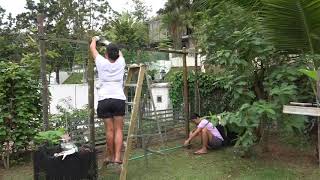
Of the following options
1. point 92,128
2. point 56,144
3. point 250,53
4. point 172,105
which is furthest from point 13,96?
point 172,105

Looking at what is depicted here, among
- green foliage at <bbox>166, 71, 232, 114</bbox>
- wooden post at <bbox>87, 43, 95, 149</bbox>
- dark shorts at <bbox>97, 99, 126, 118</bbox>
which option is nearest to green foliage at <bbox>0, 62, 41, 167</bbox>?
wooden post at <bbox>87, 43, 95, 149</bbox>

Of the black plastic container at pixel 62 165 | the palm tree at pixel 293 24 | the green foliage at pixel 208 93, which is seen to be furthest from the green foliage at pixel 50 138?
the green foliage at pixel 208 93

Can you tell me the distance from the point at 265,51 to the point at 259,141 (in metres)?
A: 1.83

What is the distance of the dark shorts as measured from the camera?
563 centimetres

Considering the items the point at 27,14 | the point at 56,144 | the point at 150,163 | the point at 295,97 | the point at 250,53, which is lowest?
the point at 150,163

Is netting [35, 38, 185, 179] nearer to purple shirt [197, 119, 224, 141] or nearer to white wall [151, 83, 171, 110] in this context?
purple shirt [197, 119, 224, 141]

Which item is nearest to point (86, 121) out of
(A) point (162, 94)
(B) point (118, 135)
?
(B) point (118, 135)

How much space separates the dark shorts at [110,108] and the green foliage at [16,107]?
2095 mm

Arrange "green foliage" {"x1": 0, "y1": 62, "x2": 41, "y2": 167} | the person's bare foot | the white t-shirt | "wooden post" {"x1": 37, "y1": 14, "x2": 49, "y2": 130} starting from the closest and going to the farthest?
the white t-shirt → "wooden post" {"x1": 37, "y1": 14, "x2": 49, "y2": 130} → "green foliage" {"x1": 0, "y1": 62, "x2": 41, "y2": 167} → the person's bare foot

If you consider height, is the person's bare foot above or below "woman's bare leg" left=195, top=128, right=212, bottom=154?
below

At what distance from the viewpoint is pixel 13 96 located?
7.25 metres

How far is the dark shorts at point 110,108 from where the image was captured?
5633mm

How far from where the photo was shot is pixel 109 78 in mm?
5641

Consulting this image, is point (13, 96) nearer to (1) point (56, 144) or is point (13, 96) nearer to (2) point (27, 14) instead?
(1) point (56, 144)
